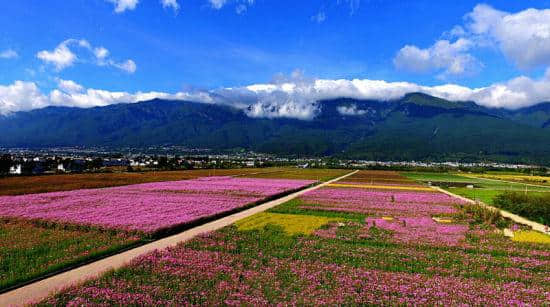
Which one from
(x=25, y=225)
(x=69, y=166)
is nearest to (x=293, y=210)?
(x=25, y=225)

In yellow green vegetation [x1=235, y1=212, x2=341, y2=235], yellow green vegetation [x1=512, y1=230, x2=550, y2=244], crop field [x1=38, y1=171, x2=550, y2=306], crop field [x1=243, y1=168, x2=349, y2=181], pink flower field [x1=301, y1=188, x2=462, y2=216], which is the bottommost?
crop field [x1=243, y1=168, x2=349, y2=181]

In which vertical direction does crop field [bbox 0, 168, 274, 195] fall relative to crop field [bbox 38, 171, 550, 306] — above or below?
below

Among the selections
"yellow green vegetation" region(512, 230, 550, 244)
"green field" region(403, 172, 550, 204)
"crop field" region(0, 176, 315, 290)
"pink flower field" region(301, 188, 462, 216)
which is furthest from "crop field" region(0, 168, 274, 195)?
"green field" region(403, 172, 550, 204)

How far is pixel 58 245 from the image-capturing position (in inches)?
610

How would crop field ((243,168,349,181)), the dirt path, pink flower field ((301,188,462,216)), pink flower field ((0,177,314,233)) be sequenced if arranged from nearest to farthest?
the dirt path → pink flower field ((0,177,314,233)) → pink flower field ((301,188,462,216)) → crop field ((243,168,349,181))

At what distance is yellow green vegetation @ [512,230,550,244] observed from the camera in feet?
65.4

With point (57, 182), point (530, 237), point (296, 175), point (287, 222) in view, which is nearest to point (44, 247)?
point (287, 222)

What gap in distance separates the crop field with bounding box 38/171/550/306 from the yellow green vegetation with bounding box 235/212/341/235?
0.44 feet

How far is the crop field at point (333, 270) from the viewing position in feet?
34.2

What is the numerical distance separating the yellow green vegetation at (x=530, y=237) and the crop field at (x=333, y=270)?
246 mm

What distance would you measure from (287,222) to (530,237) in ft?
49.5

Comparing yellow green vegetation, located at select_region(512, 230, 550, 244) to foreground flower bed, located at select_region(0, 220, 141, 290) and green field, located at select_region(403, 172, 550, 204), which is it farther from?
foreground flower bed, located at select_region(0, 220, 141, 290)

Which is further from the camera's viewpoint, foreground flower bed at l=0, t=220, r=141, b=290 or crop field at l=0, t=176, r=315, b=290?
crop field at l=0, t=176, r=315, b=290

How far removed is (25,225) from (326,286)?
61.2 feet
